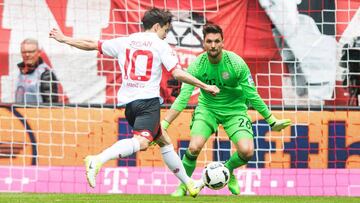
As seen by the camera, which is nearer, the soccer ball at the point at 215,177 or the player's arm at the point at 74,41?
the player's arm at the point at 74,41

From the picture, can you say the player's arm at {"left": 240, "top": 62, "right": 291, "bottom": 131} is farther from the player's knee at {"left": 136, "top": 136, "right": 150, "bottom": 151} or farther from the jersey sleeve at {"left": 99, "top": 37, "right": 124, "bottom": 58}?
the player's knee at {"left": 136, "top": 136, "right": 150, "bottom": 151}

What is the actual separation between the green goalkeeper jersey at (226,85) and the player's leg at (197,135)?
0.48ft

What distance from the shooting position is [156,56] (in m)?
12.5

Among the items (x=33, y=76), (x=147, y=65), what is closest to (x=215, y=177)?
(x=147, y=65)

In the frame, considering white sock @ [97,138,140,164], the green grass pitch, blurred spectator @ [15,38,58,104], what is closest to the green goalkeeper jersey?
the green grass pitch

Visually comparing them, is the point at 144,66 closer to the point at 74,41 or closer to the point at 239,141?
the point at 74,41

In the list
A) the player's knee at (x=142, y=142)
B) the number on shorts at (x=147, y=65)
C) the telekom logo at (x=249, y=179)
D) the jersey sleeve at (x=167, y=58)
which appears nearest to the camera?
the player's knee at (x=142, y=142)

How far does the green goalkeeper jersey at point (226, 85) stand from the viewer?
14008 mm

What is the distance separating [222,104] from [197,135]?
549 millimetres

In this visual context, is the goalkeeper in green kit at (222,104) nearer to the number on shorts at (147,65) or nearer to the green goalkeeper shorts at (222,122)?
the green goalkeeper shorts at (222,122)

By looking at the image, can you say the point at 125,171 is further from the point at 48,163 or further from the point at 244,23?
the point at 244,23

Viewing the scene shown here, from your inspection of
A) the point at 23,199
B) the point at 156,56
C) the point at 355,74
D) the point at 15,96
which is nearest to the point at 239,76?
the point at 156,56

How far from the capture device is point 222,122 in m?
14.4

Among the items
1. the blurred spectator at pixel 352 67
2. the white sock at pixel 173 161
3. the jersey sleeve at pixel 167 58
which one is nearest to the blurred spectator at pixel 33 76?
the blurred spectator at pixel 352 67
